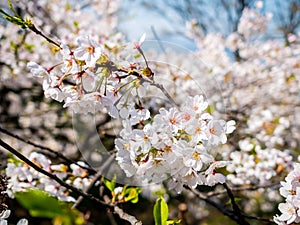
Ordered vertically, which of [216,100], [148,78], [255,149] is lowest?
[148,78]

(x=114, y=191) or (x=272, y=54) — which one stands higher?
(x=272, y=54)

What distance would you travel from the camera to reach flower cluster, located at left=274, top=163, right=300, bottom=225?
2.95 feet

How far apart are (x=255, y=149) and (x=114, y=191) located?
124cm

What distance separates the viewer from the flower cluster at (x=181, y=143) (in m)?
0.92

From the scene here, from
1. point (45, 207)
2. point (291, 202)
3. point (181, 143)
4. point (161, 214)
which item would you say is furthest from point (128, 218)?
point (45, 207)

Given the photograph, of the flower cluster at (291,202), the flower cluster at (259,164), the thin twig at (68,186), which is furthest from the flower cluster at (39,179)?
the flower cluster at (259,164)

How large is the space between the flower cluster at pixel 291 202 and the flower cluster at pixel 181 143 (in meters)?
0.16

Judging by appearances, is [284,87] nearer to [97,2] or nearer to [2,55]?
[97,2]

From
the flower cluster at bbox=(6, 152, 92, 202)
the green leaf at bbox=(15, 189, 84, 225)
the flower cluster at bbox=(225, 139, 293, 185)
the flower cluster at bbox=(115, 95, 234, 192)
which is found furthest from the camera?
the flower cluster at bbox=(225, 139, 293, 185)

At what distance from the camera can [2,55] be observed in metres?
3.26

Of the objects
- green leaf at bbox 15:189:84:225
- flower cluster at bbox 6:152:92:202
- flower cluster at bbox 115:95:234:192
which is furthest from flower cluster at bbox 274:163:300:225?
flower cluster at bbox 6:152:92:202

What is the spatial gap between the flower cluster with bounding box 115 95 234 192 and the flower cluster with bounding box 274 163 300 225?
0.52 feet

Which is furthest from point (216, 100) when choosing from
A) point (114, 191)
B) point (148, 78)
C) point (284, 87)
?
point (284, 87)

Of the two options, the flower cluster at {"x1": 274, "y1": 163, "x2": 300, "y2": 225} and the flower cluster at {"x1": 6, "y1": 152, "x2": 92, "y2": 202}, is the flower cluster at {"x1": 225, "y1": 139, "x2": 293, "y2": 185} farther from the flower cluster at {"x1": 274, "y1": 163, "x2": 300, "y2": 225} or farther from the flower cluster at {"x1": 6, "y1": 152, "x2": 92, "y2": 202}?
the flower cluster at {"x1": 274, "y1": 163, "x2": 300, "y2": 225}
